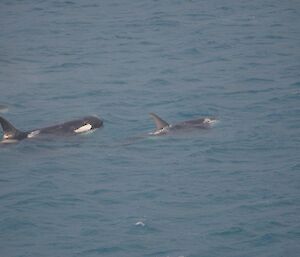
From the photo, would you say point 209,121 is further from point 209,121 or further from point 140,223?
point 140,223

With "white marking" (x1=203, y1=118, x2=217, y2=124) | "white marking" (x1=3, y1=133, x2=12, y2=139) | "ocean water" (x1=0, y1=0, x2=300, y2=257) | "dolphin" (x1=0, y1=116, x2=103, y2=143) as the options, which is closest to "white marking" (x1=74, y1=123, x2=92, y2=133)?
"dolphin" (x1=0, y1=116, x2=103, y2=143)

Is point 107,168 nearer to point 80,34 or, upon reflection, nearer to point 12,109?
point 12,109

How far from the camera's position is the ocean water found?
48.6 ft

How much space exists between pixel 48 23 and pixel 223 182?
81.1 ft

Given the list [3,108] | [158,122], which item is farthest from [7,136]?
[158,122]

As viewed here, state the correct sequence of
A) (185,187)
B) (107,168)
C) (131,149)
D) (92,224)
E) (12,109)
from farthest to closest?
(12,109)
(131,149)
(107,168)
(185,187)
(92,224)

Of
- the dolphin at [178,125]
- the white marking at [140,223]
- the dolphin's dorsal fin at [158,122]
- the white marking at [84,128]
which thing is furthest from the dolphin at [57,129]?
the white marking at [140,223]

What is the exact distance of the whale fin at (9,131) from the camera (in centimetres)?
2030

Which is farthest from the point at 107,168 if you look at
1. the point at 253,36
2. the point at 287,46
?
the point at 253,36

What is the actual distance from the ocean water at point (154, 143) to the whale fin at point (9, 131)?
359 mm

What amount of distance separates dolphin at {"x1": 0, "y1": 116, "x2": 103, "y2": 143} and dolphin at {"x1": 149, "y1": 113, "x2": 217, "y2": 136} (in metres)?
2.19

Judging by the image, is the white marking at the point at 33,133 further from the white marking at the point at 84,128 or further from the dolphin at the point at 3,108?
the dolphin at the point at 3,108

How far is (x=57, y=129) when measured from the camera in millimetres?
21328

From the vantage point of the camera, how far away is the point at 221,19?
38.4m
